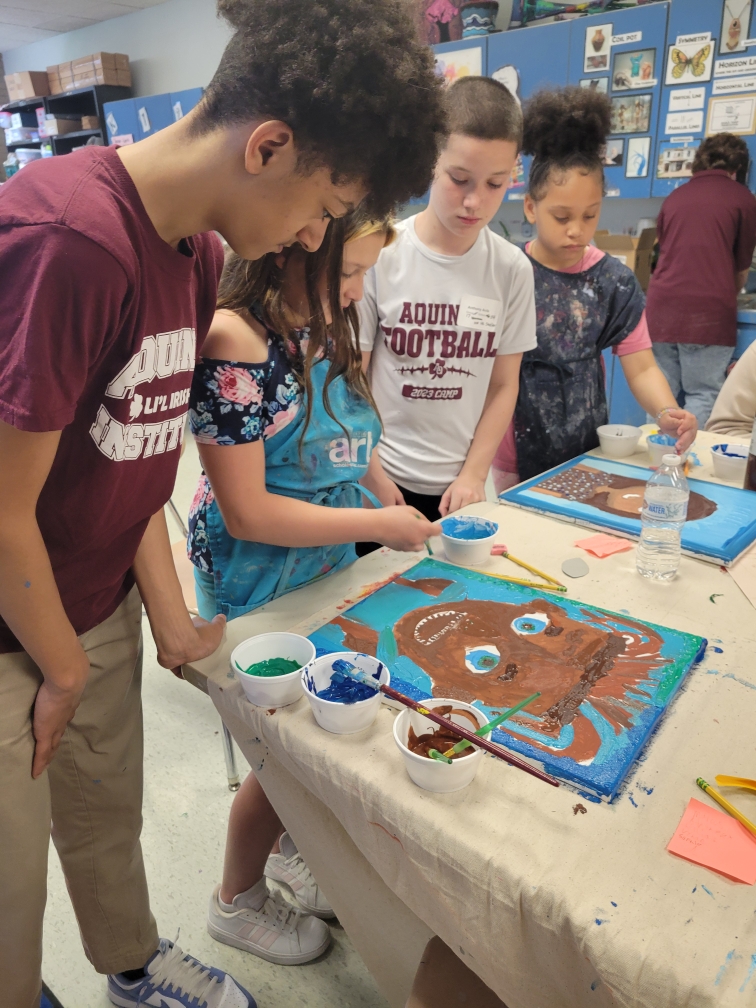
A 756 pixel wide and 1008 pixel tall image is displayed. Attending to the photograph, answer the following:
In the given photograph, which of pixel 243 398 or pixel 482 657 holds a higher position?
pixel 243 398

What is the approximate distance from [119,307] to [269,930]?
1.20 m

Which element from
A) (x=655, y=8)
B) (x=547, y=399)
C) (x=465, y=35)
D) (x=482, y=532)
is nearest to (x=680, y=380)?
(x=655, y=8)

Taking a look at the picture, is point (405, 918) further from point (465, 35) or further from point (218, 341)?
point (465, 35)

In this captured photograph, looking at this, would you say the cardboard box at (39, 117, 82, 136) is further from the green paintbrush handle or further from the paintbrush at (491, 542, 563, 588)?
the green paintbrush handle

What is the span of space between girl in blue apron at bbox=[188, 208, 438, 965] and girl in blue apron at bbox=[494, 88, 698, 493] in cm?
69

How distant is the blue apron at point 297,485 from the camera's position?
1169 millimetres

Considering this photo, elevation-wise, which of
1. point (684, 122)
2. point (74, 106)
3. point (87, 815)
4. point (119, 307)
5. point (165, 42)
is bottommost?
point (87, 815)

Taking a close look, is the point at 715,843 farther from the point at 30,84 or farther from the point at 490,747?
the point at 30,84

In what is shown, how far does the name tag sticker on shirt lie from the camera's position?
5.16 ft

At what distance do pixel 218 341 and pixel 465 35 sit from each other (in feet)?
12.9

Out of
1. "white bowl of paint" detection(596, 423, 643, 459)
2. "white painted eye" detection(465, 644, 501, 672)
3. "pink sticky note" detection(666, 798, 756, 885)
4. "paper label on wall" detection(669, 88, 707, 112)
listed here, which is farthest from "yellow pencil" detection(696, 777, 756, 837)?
"paper label on wall" detection(669, 88, 707, 112)

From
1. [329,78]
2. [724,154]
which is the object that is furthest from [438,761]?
[724,154]

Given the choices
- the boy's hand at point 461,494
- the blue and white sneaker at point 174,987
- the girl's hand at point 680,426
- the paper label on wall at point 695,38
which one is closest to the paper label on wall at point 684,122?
the paper label on wall at point 695,38

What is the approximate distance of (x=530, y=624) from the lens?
1.04 metres
